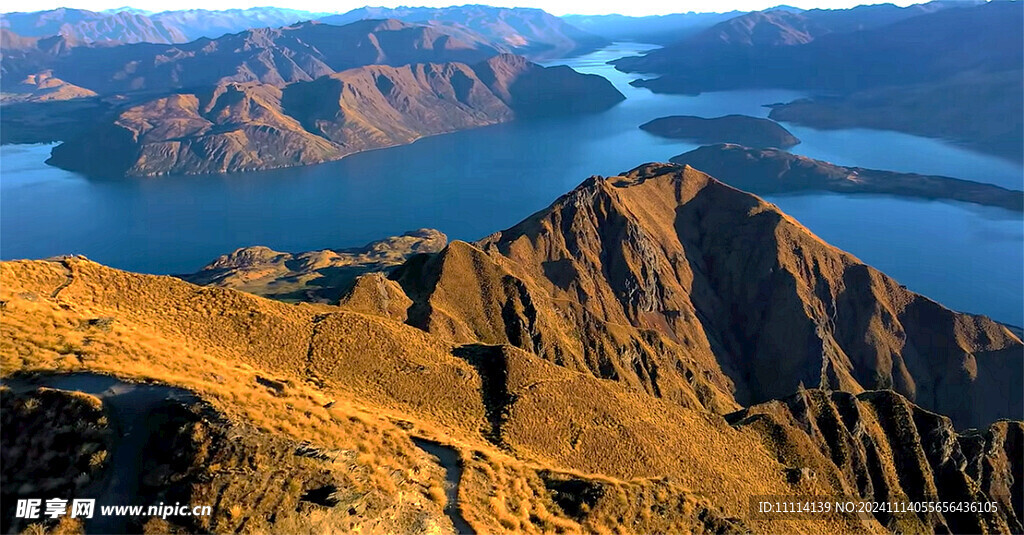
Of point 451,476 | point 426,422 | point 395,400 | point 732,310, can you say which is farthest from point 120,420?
point 732,310

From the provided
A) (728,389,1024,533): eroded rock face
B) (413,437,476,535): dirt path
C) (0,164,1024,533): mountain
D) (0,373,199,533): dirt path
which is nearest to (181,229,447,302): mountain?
(0,164,1024,533): mountain

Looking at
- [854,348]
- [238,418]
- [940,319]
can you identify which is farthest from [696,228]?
[238,418]

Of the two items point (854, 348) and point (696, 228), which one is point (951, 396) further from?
point (696, 228)

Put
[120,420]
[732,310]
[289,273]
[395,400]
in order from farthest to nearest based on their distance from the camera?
[289,273]
[732,310]
[395,400]
[120,420]

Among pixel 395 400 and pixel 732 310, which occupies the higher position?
pixel 395 400

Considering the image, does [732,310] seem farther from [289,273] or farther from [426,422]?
[289,273]

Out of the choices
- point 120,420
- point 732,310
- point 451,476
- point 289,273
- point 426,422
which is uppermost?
point 120,420

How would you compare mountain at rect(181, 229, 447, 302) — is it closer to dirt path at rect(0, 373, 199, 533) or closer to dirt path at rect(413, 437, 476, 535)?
dirt path at rect(413, 437, 476, 535)

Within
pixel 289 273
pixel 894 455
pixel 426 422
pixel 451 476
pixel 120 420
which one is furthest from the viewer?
pixel 289 273

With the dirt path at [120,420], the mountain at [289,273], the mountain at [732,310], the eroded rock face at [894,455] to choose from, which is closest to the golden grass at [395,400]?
the dirt path at [120,420]
